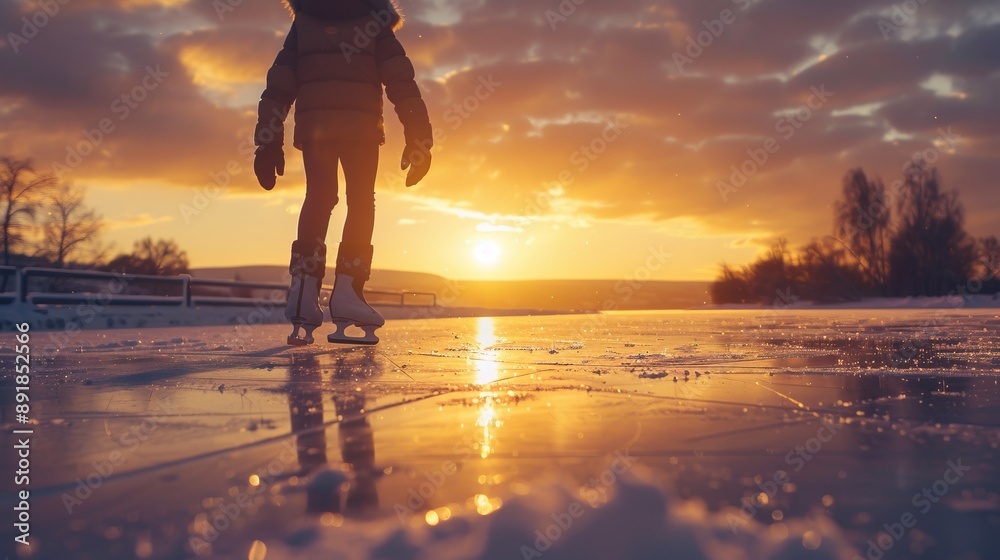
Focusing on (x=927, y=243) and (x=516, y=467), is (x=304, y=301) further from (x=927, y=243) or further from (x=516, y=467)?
(x=927, y=243)

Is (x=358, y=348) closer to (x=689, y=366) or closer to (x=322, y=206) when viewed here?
(x=322, y=206)

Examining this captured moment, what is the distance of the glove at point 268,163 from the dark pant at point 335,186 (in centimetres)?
22

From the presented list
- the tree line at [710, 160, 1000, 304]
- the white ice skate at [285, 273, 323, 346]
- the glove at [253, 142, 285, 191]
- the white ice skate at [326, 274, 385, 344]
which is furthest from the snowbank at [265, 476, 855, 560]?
the tree line at [710, 160, 1000, 304]

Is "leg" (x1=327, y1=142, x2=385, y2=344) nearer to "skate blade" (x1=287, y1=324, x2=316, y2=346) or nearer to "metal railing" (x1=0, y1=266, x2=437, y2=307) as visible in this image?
"skate blade" (x1=287, y1=324, x2=316, y2=346)

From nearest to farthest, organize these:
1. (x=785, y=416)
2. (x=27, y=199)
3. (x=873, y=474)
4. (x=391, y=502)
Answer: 1. (x=391, y=502)
2. (x=873, y=474)
3. (x=785, y=416)
4. (x=27, y=199)

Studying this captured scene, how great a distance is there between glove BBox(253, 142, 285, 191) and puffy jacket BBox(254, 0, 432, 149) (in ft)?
0.20

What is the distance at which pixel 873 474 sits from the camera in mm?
1340

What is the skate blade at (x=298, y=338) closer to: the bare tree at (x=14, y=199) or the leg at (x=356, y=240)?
the leg at (x=356, y=240)

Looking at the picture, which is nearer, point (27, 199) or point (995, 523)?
point (995, 523)

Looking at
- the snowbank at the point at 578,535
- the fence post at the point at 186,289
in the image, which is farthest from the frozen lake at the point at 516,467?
the fence post at the point at 186,289

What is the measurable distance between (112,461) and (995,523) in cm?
161

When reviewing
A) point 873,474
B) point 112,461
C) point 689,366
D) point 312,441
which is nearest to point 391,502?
point 312,441

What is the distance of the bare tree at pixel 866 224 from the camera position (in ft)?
117

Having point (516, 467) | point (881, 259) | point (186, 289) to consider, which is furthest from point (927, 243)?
point (516, 467)
